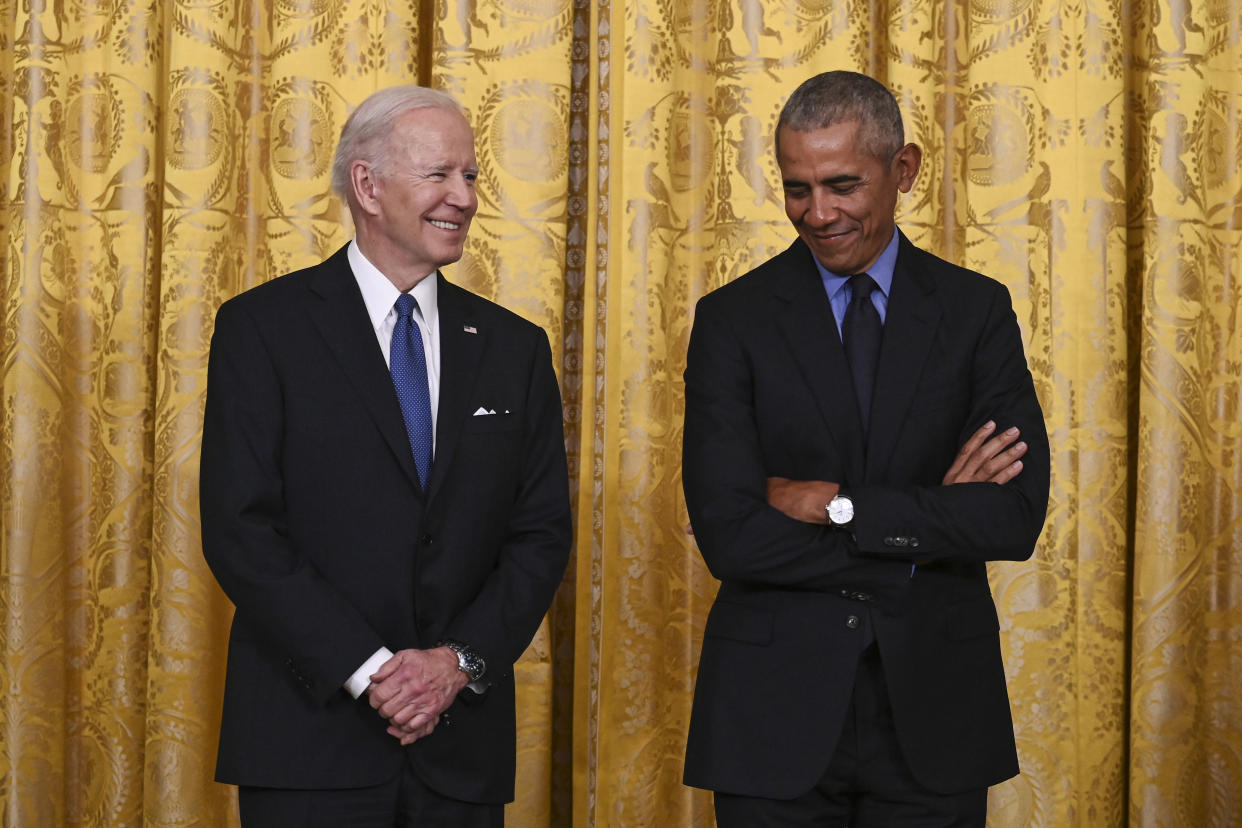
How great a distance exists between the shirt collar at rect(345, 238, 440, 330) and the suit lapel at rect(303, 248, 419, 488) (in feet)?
0.07

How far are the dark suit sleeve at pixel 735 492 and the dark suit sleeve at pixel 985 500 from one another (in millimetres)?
54

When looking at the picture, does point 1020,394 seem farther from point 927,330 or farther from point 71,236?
point 71,236

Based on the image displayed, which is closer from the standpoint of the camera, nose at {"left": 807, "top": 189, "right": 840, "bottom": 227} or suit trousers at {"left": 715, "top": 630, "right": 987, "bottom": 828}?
suit trousers at {"left": 715, "top": 630, "right": 987, "bottom": 828}

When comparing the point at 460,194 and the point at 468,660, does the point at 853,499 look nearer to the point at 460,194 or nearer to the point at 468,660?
the point at 468,660

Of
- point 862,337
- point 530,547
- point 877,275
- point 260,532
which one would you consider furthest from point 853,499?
point 260,532

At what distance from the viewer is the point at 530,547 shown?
2023 millimetres

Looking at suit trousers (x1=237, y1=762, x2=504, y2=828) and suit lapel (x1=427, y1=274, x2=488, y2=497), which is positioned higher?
suit lapel (x1=427, y1=274, x2=488, y2=497)

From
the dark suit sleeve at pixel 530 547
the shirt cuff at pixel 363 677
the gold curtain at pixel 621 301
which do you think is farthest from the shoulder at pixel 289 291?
the gold curtain at pixel 621 301

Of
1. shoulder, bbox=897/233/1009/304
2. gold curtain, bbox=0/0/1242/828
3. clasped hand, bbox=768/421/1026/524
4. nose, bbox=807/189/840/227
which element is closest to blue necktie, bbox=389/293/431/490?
clasped hand, bbox=768/421/1026/524

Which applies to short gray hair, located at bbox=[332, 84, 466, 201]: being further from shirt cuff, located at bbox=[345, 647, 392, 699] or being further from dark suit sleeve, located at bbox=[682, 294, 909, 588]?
shirt cuff, located at bbox=[345, 647, 392, 699]

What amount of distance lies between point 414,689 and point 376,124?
2.86 ft

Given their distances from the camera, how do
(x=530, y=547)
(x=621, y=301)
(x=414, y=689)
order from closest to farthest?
(x=414, y=689), (x=530, y=547), (x=621, y=301)

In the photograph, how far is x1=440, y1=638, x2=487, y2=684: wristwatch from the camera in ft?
6.18

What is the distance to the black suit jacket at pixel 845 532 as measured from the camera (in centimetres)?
186
